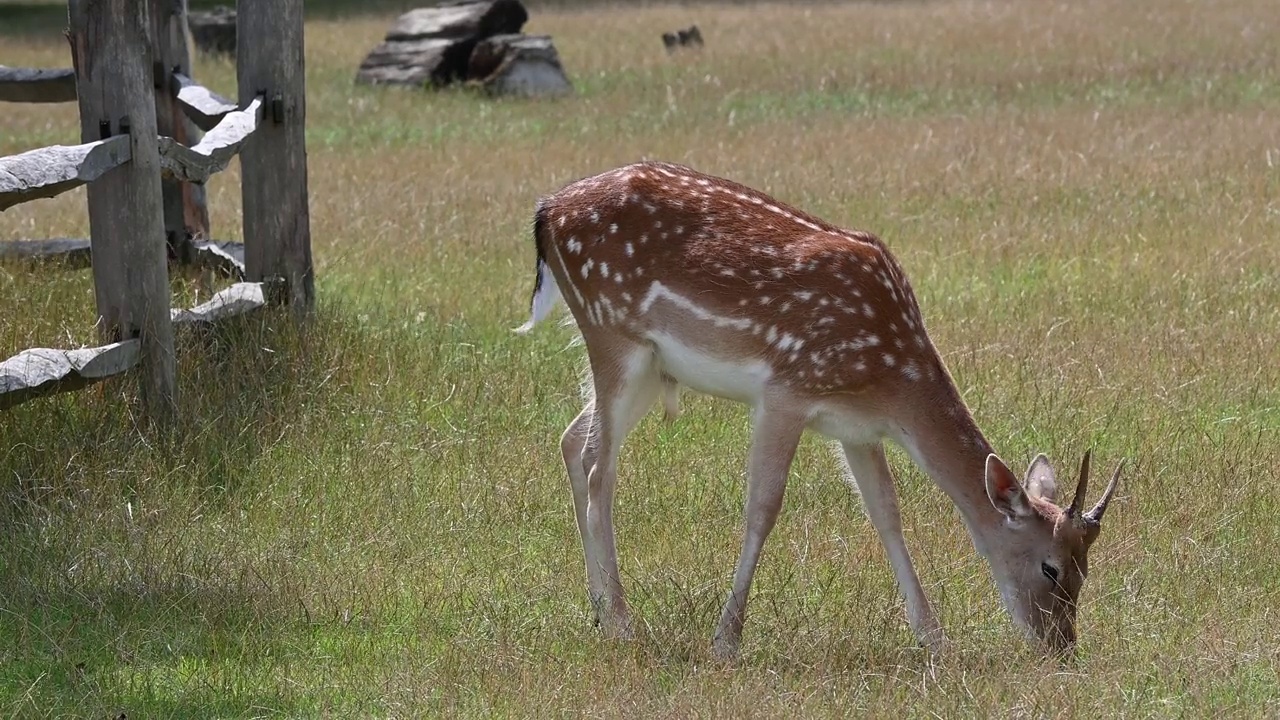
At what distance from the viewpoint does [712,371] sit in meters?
5.61

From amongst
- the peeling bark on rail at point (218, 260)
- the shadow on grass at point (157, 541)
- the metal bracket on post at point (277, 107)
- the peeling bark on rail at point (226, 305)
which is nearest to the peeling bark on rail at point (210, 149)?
the metal bracket on post at point (277, 107)

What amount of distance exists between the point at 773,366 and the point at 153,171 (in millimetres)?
2773

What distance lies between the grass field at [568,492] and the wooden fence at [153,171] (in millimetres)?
261

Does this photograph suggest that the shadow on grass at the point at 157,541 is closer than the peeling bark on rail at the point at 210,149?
Yes

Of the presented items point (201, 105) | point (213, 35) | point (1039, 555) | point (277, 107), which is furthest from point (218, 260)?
point (213, 35)

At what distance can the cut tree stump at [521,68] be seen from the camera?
2009 cm

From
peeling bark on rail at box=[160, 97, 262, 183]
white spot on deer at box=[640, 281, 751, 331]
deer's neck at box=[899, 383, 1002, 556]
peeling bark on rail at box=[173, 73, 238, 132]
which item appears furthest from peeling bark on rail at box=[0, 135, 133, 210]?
deer's neck at box=[899, 383, 1002, 556]

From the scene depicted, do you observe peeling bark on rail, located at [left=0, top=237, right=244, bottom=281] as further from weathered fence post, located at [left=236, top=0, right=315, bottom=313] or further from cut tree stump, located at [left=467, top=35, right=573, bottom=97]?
cut tree stump, located at [left=467, top=35, right=573, bottom=97]

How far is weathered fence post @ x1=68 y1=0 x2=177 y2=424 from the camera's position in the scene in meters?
6.68

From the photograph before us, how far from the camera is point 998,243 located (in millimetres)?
11055

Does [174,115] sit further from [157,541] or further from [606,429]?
[606,429]

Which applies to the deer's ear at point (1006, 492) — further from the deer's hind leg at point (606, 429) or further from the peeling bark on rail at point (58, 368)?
the peeling bark on rail at point (58, 368)

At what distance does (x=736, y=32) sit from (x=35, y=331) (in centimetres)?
1984

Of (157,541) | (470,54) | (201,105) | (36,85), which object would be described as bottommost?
(470,54)
